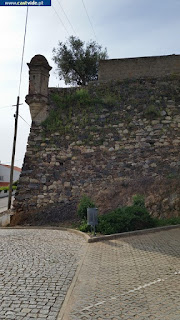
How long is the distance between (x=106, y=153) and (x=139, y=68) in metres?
5.01

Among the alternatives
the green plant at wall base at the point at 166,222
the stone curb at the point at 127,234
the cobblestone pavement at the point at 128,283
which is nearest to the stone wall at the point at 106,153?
the green plant at wall base at the point at 166,222

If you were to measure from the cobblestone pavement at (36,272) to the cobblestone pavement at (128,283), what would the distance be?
0.95 ft

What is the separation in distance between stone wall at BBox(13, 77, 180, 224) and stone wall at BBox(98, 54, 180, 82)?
0.42m

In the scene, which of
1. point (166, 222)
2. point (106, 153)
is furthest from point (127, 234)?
point (106, 153)

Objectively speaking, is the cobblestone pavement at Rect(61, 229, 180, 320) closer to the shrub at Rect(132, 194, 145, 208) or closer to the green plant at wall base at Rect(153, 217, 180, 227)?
the green plant at wall base at Rect(153, 217, 180, 227)

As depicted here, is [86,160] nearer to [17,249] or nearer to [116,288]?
[17,249]

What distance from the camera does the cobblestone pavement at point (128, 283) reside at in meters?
3.67

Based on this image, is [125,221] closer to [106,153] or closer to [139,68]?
[106,153]

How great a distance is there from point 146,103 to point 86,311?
446 inches

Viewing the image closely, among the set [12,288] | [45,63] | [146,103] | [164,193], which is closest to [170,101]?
[146,103]

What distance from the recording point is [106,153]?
12.8 m

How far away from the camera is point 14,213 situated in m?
12.4

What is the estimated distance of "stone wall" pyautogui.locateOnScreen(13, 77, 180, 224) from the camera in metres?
11.9

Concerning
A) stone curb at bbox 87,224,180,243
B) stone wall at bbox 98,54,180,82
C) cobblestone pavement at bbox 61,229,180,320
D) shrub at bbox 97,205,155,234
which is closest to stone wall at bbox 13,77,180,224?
stone wall at bbox 98,54,180,82
